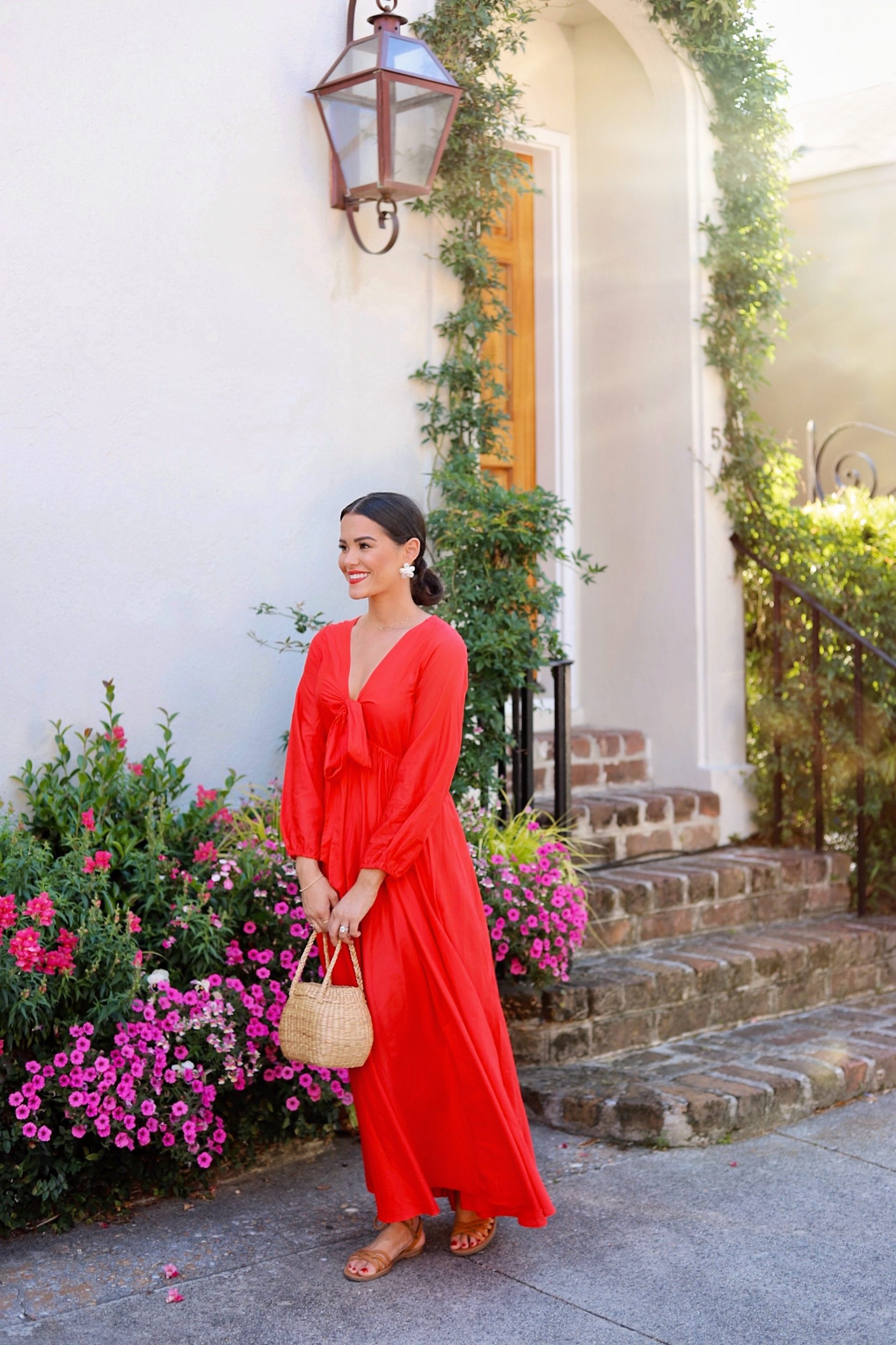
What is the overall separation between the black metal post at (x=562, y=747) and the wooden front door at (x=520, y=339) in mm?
1344

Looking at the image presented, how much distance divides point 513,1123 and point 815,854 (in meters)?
2.99

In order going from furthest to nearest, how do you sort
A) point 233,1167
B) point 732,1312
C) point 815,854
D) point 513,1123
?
1. point 815,854
2. point 233,1167
3. point 513,1123
4. point 732,1312

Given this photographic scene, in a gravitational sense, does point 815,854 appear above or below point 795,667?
below

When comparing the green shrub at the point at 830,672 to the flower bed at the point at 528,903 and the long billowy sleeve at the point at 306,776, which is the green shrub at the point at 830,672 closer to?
the flower bed at the point at 528,903

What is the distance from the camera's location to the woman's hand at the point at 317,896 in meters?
3.07

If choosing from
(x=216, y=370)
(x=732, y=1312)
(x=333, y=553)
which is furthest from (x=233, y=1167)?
(x=216, y=370)

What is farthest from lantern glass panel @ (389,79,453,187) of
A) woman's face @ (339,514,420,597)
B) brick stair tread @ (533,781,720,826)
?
brick stair tread @ (533,781,720,826)

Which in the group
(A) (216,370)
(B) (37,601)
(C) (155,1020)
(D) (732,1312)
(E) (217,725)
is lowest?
(D) (732,1312)

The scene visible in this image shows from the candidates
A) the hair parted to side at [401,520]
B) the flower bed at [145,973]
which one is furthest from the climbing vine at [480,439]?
the hair parted to side at [401,520]

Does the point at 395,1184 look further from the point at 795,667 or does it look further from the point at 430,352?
the point at 795,667

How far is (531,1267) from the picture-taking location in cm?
310

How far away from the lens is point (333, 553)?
15.4ft

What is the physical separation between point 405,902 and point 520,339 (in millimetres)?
3662

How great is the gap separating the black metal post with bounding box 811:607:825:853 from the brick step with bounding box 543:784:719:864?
41 centimetres
